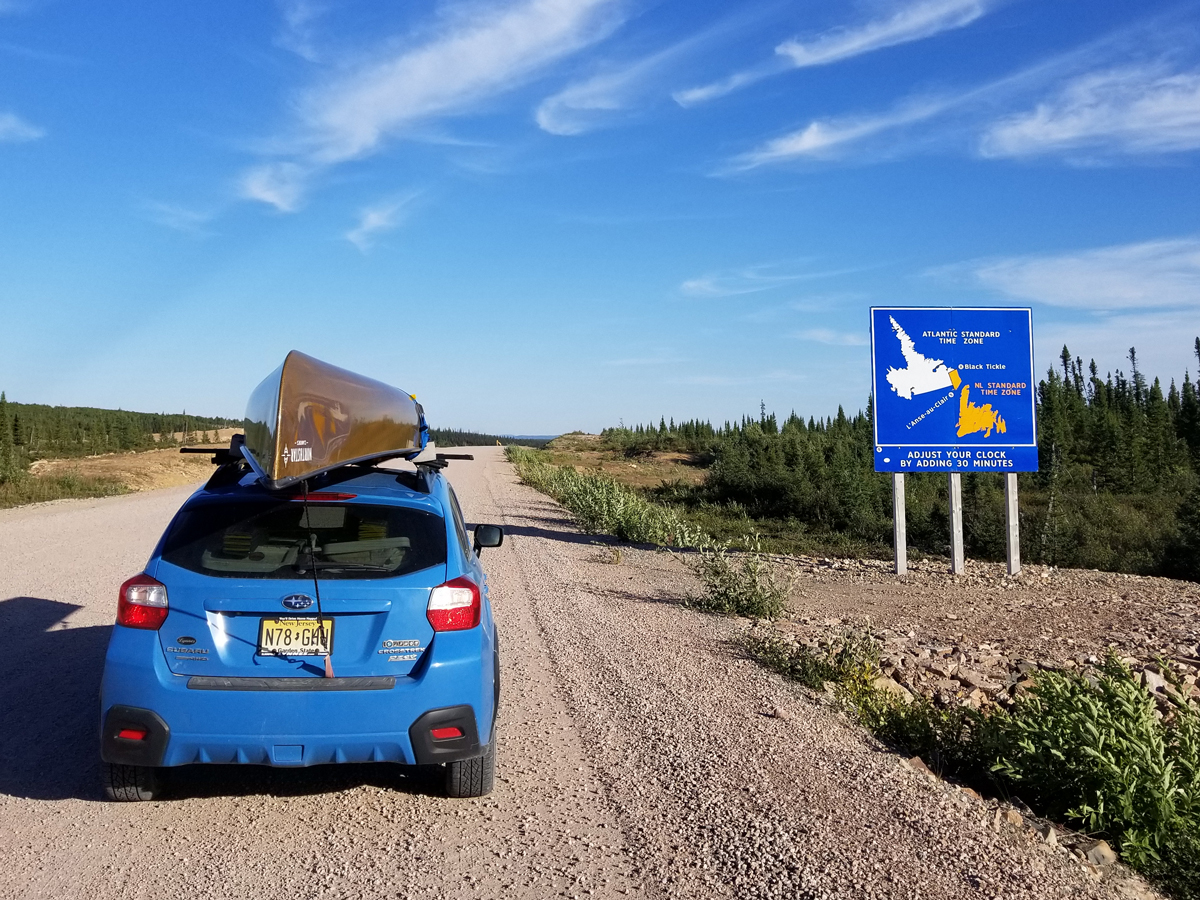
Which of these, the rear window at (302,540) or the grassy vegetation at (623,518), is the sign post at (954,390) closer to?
the grassy vegetation at (623,518)

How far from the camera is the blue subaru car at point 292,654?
4289 millimetres

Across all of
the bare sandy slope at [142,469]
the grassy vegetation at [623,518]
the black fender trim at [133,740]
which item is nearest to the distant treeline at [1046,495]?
the grassy vegetation at [623,518]

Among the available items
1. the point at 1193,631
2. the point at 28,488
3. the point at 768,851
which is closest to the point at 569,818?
the point at 768,851

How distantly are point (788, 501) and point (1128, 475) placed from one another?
3372 cm

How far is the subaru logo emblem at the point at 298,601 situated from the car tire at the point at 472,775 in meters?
1.11

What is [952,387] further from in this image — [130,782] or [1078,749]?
[130,782]

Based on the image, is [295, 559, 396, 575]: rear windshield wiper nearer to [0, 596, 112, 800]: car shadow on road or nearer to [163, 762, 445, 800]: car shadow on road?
[163, 762, 445, 800]: car shadow on road

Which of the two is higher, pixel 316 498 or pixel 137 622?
pixel 316 498

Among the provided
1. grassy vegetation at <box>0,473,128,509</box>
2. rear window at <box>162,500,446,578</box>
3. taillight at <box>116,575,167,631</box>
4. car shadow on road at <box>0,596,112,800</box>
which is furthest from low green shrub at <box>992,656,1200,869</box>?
grassy vegetation at <box>0,473,128,509</box>

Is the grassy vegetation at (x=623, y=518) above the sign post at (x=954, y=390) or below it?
below

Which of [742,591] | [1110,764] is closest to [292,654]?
[1110,764]

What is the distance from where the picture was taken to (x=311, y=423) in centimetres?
536

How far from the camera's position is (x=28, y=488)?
86.1ft

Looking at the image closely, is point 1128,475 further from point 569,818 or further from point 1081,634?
point 569,818
